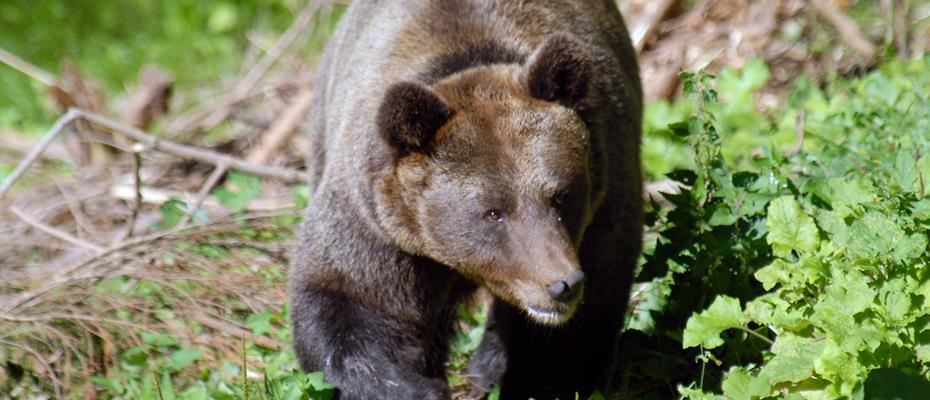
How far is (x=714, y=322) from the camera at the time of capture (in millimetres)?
4434

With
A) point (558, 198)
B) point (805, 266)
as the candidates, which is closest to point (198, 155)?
point (558, 198)

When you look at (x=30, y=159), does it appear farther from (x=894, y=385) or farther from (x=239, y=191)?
(x=894, y=385)

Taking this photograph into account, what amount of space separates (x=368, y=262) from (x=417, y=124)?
2.63 ft

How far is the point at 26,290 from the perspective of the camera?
6730 mm

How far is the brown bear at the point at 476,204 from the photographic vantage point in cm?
430

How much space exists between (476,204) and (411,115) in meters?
0.42

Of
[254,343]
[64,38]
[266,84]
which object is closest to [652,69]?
[266,84]

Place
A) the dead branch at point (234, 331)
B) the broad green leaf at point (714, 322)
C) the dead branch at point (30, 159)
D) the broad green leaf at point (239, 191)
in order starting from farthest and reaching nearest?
the broad green leaf at point (239, 191) → the dead branch at point (30, 159) → the dead branch at point (234, 331) → the broad green leaf at point (714, 322)

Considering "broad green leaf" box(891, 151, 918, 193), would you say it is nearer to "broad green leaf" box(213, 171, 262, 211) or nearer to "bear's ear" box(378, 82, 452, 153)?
"bear's ear" box(378, 82, 452, 153)

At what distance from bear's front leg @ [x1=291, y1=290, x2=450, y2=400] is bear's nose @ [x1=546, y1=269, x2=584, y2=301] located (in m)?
0.99

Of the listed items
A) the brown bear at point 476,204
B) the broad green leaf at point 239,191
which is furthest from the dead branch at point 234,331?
the broad green leaf at point 239,191

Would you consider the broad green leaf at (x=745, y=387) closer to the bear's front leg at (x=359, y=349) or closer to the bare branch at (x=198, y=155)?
the bear's front leg at (x=359, y=349)

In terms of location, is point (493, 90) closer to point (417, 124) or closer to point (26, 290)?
point (417, 124)

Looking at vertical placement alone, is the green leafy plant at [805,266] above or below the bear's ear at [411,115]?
below
